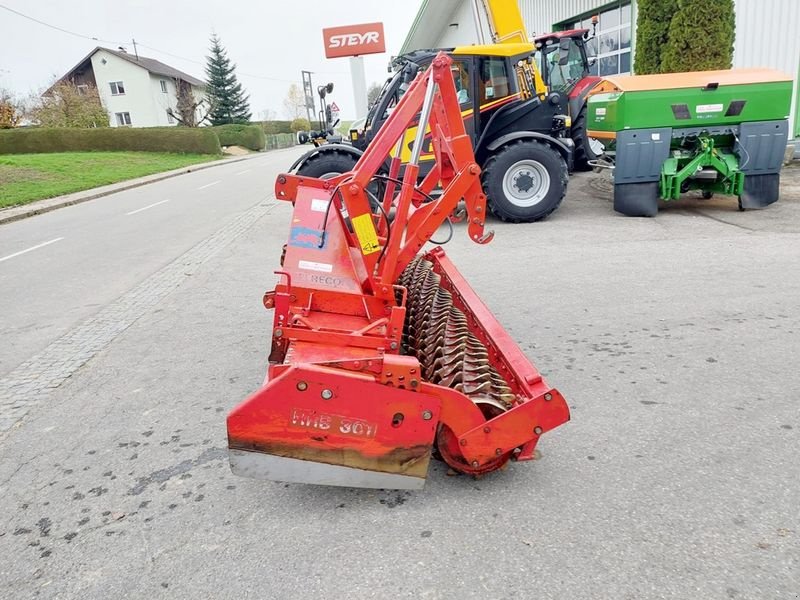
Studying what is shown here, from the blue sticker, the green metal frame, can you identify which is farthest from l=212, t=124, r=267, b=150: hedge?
the blue sticker

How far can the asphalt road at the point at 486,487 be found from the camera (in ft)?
7.04

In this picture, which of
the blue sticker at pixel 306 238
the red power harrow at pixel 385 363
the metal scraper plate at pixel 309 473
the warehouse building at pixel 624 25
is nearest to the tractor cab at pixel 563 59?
the warehouse building at pixel 624 25

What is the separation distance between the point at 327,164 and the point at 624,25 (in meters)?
10.1

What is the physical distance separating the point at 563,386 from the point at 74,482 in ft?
8.69

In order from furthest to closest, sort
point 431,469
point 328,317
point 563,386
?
point 563,386, point 328,317, point 431,469

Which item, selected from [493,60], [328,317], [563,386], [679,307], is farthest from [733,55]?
[328,317]

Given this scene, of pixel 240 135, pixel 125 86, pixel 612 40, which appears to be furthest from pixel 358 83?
pixel 125 86

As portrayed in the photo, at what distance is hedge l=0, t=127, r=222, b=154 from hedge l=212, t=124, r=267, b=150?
934 centimetres

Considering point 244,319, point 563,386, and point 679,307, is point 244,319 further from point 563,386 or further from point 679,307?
point 679,307

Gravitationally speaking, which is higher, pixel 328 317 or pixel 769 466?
pixel 328 317

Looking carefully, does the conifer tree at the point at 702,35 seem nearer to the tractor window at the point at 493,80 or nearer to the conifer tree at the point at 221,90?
the tractor window at the point at 493,80

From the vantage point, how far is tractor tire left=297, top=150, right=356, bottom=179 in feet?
29.1

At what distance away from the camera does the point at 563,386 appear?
3.57 metres

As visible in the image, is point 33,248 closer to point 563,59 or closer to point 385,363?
point 385,363
